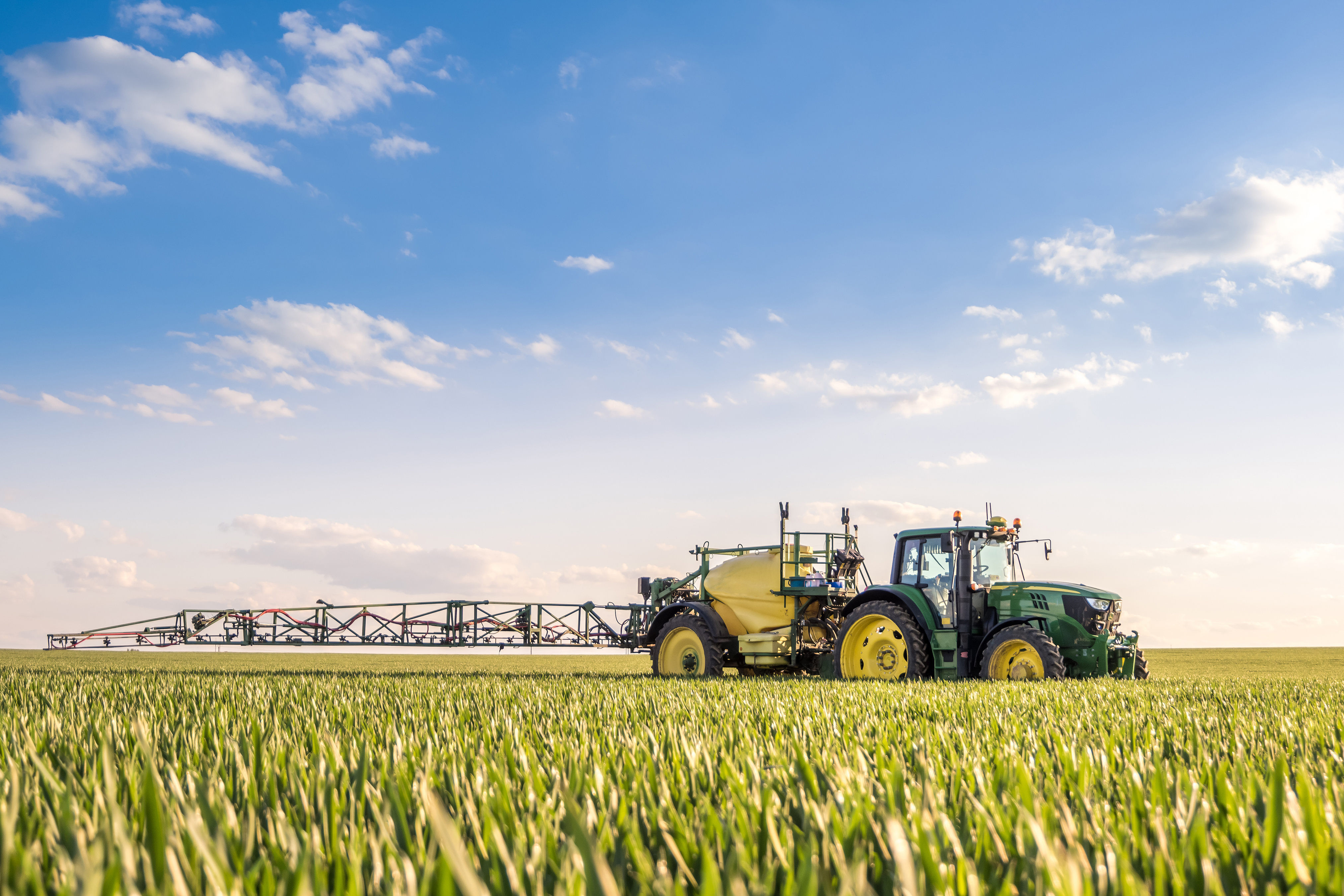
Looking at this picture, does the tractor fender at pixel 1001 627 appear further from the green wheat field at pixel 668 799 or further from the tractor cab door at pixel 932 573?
the green wheat field at pixel 668 799

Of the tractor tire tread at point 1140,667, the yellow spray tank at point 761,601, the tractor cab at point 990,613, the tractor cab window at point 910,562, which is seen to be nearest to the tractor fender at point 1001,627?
the tractor cab at point 990,613

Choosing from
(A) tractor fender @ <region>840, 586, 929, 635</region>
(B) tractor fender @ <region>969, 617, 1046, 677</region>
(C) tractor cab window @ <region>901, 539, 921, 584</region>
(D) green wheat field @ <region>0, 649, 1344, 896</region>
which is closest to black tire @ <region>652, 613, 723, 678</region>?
(A) tractor fender @ <region>840, 586, 929, 635</region>

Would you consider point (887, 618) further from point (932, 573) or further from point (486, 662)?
point (486, 662)

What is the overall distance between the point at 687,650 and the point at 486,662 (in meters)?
10.7

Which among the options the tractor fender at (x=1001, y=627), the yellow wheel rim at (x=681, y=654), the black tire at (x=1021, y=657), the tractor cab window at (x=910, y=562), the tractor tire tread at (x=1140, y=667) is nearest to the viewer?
the black tire at (x=1021, y=657)

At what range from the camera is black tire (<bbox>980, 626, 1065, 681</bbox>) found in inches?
422

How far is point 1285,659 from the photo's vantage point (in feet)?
86.9

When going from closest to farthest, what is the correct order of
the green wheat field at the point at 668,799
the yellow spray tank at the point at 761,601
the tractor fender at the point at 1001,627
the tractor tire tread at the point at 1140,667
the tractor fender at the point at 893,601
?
the green wheat field at the point at 668,799 < the tractor fender at the point at 1001,627 < the tractor tire tread at the point at 1140,667 < the tractor fender at the point at 893,601 < the yellow spray tank at the point at 761,601

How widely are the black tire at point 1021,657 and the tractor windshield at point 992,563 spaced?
1.07 m

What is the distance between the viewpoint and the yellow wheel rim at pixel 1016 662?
36.4 feet

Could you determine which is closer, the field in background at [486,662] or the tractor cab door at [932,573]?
the tractor cab door at [932,573]

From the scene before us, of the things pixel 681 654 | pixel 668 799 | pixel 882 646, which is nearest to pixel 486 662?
pixel 681 654

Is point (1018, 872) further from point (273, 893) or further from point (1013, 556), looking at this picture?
point (1013, 556)

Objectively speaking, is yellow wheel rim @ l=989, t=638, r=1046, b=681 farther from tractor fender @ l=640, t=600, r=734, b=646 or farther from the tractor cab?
tractor fender @ l=640, t=600, r=734, b=646
